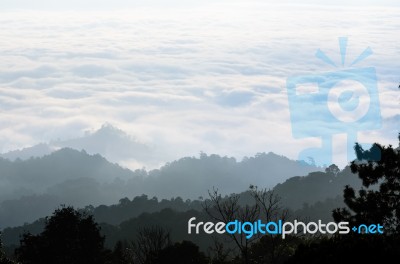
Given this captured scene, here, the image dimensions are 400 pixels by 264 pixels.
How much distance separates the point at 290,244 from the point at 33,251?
21.6 metres

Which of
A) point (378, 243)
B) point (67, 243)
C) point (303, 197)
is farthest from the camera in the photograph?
point (303, 197)

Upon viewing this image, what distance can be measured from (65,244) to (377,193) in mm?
23535

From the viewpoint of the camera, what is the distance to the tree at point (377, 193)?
30.9m

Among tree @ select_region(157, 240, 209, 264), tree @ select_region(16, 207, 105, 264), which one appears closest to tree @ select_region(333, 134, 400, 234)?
tree @ select_region(157, 240, 209, 264)

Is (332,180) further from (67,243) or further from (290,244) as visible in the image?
(67,243)

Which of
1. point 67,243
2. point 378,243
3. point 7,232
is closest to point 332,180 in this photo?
point 7,232

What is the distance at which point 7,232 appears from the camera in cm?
14700

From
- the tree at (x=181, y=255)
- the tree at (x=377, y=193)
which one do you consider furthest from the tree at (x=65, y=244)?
the tree at (x=377, y=193)

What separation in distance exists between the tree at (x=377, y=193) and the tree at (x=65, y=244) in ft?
66.7

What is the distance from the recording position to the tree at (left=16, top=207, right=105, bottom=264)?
4388 centimetres

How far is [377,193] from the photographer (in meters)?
31.8

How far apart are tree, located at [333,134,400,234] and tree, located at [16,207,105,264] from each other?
20324 mm

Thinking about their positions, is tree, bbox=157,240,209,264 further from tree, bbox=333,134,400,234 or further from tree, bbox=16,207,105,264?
tree, bbox=333,134,400,234

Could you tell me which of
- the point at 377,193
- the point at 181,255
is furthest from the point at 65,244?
the point at 377,193
